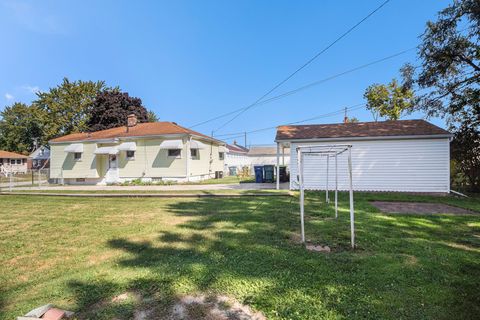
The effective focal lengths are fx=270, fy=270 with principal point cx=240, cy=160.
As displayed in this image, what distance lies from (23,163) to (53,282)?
2279 inches

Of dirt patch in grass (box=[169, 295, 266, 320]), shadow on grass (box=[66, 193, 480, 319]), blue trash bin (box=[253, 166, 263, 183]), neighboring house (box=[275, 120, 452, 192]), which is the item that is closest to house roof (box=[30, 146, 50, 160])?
blue trash bin (box=[253, 166, 263, 183])

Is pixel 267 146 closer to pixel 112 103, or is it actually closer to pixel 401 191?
pixel 112 103

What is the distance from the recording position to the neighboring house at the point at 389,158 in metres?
12.2

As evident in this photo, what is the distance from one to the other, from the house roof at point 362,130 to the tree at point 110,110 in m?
24.8

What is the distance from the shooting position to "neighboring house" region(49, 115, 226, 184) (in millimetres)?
18844

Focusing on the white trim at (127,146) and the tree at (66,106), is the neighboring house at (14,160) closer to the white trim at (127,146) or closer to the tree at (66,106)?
the tree at (66,106)

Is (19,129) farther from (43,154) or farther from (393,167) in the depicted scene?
(393,167)

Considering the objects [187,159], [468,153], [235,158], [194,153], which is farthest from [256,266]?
[235,158]

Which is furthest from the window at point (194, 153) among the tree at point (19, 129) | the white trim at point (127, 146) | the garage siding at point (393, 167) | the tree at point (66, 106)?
the tree at point (19, 129)

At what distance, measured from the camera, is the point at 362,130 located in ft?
44.8

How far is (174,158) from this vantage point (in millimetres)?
18922

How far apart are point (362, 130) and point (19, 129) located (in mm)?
60428

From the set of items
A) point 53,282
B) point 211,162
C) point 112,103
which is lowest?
point 53,282

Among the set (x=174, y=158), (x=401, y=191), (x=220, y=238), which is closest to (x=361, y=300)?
(x=220, y=238)
